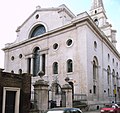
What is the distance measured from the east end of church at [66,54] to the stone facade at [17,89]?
11.0 m

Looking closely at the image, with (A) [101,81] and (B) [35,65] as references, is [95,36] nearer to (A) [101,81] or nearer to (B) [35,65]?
(A) [101,81]

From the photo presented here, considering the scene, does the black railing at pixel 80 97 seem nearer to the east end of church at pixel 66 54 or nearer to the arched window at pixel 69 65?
the east end of church at pixel 66 54

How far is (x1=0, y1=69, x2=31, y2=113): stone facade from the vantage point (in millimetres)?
13984

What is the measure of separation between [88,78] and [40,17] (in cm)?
1737

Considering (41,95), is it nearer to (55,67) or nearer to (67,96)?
(67,96)

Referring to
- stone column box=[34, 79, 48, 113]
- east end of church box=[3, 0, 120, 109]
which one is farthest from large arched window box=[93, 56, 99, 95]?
stone column box=[34, 79, 48, 113]

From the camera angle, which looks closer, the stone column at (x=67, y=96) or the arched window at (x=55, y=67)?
the stone column at (x=67, y=96)

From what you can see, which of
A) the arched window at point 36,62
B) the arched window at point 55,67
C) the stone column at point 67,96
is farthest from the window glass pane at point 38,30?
the stone column at point 67,96

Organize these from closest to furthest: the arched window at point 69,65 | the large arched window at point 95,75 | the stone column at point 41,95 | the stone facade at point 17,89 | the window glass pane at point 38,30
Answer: the stone facade at point 17,89, the stone column at point 41,95, the arched window at point 69,65, the large arched window at point 95,75, the window glass pane at point 38,30

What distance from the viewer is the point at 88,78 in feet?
100

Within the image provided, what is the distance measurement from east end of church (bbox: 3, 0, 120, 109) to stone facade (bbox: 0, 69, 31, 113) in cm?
1101

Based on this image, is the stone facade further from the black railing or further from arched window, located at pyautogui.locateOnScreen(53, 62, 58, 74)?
arched window, located at pyautogui.locateOnScreen(53, 62, 58, 74)

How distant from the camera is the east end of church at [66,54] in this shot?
31188 mm

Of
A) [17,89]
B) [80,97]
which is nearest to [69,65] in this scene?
[80,97]
